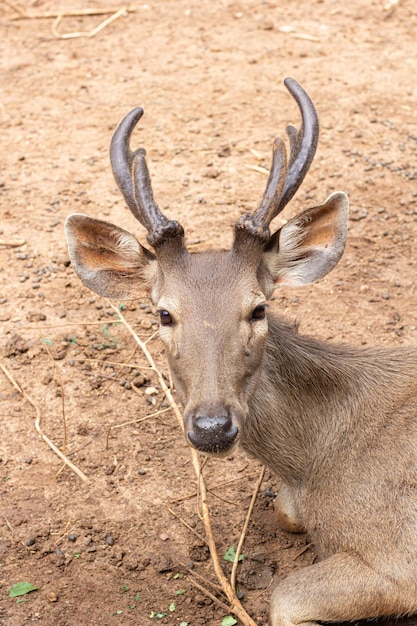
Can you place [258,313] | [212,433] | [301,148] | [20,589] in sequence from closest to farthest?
[212,433] → [258,313] → [301,148] → [20,589]

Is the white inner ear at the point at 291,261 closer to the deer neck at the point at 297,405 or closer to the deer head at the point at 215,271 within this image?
the deer head at the point at 215,271

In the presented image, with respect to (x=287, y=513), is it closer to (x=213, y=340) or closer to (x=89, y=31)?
(x=213, y=340)

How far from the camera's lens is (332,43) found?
13180mm

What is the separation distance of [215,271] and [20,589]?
8.57ft

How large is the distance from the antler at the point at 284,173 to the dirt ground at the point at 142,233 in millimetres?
2426

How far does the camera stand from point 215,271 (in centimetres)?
545

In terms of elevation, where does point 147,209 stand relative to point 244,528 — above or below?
above

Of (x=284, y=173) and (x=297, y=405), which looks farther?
(x=297, y=405)

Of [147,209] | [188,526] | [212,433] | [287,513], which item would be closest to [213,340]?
[212,433]

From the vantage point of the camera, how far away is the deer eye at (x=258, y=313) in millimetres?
5395

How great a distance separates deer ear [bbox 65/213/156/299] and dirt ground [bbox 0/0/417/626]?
1744 mm

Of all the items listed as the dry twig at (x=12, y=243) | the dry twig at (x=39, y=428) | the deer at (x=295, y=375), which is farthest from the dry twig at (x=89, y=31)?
the deer at (x=295, y=375)

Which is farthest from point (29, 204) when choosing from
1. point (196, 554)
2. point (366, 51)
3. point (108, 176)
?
point (366, 51)

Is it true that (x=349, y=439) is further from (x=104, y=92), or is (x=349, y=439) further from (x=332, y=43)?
(x=332, y=43)
